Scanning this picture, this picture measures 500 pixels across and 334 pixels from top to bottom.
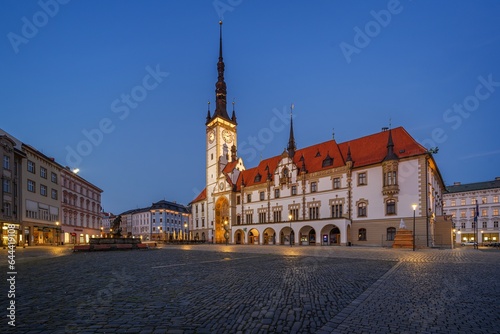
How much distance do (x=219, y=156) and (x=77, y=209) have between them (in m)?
32.3

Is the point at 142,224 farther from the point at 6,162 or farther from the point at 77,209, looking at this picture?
the point at 6,162

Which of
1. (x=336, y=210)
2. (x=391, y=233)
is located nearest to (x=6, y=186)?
(x=336, y=210)

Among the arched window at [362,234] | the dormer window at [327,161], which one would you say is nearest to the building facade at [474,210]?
the arched window at [362,234]

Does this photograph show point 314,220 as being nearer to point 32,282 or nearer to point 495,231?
point 32,282

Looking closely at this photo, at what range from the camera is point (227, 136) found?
74438 millimetres

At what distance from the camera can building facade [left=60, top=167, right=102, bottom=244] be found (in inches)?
2333

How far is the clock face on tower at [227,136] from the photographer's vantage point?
73750mm

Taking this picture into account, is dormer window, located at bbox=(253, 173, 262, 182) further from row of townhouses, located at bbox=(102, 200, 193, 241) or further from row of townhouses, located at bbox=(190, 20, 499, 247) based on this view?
row of townhouses, located at bbox=(102, 200, 193, 241)

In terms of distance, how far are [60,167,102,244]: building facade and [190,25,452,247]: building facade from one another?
88.9ft

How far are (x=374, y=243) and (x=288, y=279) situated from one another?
3468cm

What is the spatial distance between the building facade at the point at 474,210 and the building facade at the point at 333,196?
33334mm

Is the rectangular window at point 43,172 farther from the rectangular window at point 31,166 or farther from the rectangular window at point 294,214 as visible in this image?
the rectangular window at point 294,214

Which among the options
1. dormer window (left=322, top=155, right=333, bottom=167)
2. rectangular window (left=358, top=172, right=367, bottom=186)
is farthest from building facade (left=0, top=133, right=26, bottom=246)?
rectangular window (left=358, top=172, right=367, bottom=186)

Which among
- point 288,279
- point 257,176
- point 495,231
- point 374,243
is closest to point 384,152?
point 374,243
